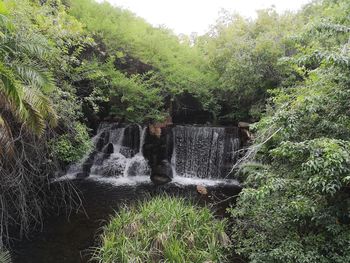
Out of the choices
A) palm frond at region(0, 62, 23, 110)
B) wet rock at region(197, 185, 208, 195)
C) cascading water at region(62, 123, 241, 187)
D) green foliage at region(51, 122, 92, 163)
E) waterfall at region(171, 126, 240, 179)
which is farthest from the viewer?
waterfall at region(171, 126, 240, 179)

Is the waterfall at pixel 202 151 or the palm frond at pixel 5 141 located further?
the waterfall at pixel 202 151

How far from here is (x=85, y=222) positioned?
8562 millimetres

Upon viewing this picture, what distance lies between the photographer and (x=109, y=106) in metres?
14.8

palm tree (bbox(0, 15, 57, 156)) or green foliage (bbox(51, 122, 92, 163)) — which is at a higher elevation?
palm tree (bbox(0, 15, 57, 156))

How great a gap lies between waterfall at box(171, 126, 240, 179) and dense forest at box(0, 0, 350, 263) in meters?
1.55

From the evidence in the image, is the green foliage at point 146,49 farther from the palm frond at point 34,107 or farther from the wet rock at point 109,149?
the palm frond at point 34,107

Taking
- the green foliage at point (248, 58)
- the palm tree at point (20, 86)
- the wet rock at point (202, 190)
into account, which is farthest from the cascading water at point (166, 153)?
the palm tree at point (20, 86)

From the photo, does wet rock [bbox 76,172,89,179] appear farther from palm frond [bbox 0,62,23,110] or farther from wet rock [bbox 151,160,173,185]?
palm frond [bbox 0,62,23,110]

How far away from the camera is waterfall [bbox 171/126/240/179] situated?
14008mm

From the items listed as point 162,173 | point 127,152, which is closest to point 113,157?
point 127,152

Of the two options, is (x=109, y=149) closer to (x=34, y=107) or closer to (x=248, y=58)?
(x=248, y=58)

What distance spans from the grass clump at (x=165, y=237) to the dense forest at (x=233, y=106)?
674mm

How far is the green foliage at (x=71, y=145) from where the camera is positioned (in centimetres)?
843

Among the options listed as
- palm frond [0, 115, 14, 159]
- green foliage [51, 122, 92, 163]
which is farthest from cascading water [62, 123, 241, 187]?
palm frond [0, 115, 14, 159]
